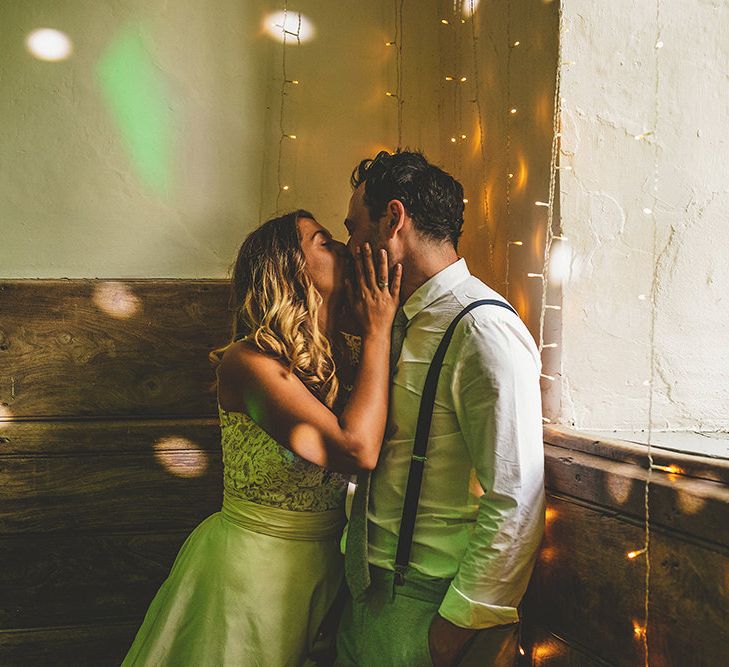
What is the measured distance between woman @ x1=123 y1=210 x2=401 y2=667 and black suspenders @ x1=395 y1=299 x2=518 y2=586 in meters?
0.11

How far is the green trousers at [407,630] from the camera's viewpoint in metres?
1.27

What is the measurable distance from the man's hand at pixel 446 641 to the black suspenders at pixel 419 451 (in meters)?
0.12

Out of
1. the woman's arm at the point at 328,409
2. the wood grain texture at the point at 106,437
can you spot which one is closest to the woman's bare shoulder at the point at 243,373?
the woman's arm at the point at 328,409

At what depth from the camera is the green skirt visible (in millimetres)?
1471

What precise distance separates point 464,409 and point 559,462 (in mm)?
304

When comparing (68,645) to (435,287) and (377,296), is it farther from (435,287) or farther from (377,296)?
(435,287)

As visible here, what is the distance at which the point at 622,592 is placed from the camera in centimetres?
123

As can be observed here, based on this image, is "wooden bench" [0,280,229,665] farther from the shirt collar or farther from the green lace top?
the shirt collar

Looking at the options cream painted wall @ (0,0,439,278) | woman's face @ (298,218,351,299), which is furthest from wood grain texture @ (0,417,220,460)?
woman's face @ (298,218,351,299)

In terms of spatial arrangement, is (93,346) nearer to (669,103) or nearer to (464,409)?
(464,409)

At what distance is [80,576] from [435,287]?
1.59 m

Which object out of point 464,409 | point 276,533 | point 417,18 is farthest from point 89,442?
point 417,18

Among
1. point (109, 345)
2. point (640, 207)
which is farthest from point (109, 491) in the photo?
point (640, 207)

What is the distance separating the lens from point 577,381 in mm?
1490
